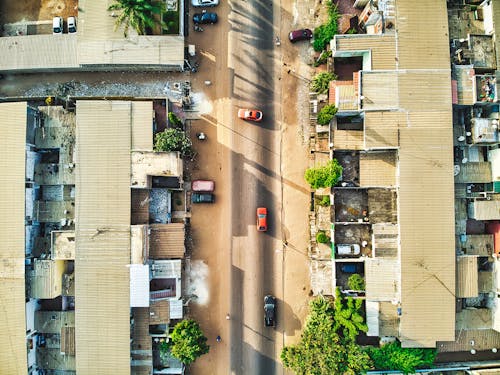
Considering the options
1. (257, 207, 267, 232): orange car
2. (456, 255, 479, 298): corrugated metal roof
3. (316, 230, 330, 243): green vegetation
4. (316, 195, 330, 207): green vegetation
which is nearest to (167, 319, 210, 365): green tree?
(257, 207, 267, 232): orange car

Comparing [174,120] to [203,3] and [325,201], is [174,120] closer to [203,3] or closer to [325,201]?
[203,3]

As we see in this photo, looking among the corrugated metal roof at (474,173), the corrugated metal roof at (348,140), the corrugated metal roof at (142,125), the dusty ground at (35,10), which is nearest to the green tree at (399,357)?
the corrugated metal roof at (474,173)

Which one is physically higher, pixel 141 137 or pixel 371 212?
pixel 141 137

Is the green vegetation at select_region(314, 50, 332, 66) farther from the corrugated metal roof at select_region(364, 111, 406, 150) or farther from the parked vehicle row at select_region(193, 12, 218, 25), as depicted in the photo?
the parked vehicle row at select_region(193, 12, 218, 25)

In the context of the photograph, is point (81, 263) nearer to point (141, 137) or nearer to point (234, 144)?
point (141, 137)

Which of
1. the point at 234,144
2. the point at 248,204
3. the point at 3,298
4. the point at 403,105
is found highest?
the point at 403,105

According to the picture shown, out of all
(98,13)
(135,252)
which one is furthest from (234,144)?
(98,13)

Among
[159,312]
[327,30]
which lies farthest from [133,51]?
[159,312]
